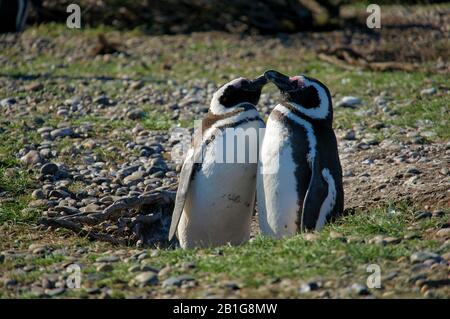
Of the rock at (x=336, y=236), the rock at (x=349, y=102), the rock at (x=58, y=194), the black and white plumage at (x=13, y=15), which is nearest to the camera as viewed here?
the rock at (x=336, y=236)

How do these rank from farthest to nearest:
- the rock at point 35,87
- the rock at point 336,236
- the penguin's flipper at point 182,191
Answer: the rock at point 35,87
the penguin's flipper at point 182,191
the rock at point 336,236

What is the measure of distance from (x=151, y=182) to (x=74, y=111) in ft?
7.84

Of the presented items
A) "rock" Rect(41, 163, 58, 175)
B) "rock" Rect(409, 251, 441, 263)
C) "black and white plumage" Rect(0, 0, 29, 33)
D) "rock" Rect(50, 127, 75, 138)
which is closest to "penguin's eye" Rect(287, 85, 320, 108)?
"rock" Rect(409, 251, 441, 263)

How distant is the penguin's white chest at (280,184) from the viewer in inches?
207

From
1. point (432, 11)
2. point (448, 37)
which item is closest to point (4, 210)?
point (448, 37)

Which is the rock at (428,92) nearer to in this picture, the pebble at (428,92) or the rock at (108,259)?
the pebble at (428,92)

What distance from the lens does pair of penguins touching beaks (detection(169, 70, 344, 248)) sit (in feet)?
17.3

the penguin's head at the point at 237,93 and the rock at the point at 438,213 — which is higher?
the penguin's head at the point at 237,93

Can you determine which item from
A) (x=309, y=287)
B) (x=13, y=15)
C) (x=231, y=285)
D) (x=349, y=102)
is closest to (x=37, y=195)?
(x=231, y=285)

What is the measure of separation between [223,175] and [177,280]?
150 centimetres

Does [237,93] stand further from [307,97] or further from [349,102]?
[349,102]

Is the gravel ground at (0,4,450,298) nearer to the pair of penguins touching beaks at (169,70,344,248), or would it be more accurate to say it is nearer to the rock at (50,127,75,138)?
the rock at (50,127,75,138)

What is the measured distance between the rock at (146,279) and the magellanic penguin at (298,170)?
1.21 metres

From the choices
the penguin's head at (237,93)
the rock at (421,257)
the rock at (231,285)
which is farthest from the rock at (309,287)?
the penguin's head at (237,93)
